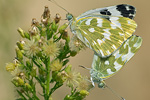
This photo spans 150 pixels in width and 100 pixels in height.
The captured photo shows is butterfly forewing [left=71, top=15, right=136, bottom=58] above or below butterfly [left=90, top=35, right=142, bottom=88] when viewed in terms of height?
above

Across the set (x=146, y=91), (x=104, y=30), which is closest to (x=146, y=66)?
(x=146, y=91)

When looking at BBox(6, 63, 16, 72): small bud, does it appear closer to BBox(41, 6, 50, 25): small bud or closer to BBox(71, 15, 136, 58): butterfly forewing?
BBox(41, 6, 50, 25): small bud

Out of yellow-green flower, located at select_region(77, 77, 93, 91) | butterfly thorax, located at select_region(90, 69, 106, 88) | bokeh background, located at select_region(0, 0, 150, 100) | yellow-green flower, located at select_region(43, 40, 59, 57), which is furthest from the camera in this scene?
bokeh background, located at select_region(0, 0, 150, 100)

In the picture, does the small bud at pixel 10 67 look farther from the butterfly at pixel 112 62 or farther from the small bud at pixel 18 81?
the butterfly at pixel 112 62

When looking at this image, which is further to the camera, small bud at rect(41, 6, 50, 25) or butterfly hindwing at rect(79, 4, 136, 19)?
butterfly hindwing at rect(79, 4, 136, 19)

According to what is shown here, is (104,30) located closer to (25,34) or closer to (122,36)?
(122,36)

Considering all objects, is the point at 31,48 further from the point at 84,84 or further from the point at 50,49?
the point at 84,84

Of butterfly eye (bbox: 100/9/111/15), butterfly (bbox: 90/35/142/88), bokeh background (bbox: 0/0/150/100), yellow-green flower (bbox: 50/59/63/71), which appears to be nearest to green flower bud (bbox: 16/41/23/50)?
yellow-green flower (bbox: 50/59/63/71)
